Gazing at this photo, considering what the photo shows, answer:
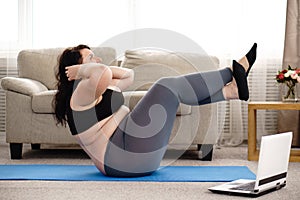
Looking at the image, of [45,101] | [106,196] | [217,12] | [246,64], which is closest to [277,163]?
[246,64]

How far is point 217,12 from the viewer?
18.8 ft

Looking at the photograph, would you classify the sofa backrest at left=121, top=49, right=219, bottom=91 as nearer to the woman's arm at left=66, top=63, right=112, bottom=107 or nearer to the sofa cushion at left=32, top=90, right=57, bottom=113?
the sofa cushion at left=32, top=90, right=57, bottom=113

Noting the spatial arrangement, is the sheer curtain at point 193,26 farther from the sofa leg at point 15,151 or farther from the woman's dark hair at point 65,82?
the woman's dark hair at point 65,82

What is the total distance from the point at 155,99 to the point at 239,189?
67 centimetres

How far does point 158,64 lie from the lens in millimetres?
5145

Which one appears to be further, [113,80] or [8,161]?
[8,161]

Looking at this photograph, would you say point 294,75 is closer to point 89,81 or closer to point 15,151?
point 89,81

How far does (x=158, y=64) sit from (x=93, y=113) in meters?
1.67

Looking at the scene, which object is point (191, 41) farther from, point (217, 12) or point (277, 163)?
point (277, 163)

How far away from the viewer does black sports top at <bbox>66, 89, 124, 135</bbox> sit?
3557 mm

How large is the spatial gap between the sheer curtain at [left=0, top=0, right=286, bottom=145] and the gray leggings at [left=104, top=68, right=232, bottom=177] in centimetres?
223

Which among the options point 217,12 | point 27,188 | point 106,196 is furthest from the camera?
point 217,12

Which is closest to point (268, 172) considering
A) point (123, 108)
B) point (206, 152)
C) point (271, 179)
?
point (271, 179)

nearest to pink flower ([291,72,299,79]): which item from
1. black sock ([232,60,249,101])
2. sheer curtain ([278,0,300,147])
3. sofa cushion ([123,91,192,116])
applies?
sheer curtain ([278,0,300,147])
